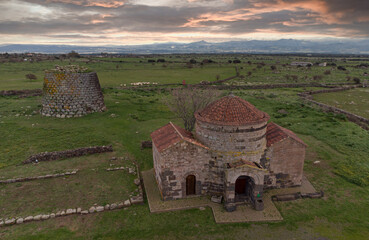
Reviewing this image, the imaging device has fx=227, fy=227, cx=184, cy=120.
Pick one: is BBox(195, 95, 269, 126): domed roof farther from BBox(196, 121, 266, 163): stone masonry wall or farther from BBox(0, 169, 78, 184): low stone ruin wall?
BBox(0, 169, 78, 184): low stone ruin wall

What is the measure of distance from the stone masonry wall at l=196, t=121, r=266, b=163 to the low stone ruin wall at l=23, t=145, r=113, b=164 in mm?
11452

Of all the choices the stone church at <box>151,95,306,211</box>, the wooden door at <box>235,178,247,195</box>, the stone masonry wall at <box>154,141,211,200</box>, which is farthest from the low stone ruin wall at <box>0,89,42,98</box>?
the wooden door at <box>235,178,247,195</box>

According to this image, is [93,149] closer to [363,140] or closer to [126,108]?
[126,108]

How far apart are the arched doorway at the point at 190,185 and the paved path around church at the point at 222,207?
447mm

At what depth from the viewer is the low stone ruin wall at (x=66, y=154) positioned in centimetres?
1980

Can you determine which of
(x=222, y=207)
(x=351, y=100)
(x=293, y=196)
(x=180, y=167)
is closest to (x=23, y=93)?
(x=180, y=167)

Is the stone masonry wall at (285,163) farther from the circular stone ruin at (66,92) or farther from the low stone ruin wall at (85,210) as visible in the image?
the circular stone ruin at (66,92)

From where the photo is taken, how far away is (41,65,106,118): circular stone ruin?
30.9 metres

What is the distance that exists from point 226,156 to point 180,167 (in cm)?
305

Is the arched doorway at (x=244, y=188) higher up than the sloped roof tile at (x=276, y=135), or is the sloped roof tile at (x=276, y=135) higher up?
the sloped roof tile at (x=276, y=135)

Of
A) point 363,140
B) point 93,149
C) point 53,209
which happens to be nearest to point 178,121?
point 93,149

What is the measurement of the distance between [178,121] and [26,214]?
20207mm

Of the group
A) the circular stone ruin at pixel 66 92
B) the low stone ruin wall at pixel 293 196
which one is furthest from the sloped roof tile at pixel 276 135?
the circular stone ruin at pixel 66 92

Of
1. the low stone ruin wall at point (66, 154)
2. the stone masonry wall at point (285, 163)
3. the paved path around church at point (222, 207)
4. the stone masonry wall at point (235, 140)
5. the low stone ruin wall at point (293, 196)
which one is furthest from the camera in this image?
the low stone ruin wall at point (66, 154)
